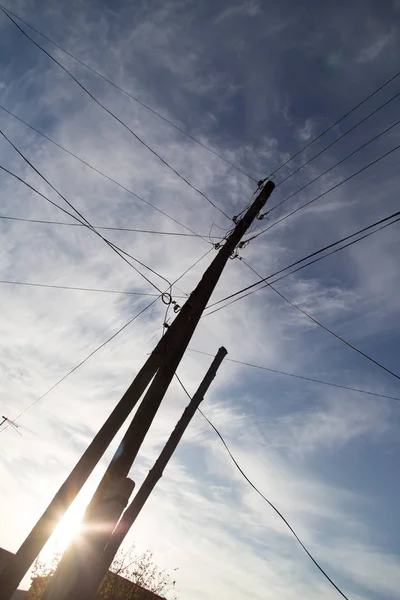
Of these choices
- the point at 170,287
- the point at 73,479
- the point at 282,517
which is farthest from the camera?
the point at 282,517

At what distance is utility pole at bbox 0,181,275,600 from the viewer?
3.42m

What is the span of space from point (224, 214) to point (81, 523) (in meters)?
6.68

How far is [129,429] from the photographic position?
4125 millimetres

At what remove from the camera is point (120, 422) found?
4.19m

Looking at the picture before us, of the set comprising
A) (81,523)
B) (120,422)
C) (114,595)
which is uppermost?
(120,422)

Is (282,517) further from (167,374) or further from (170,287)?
(170,287)

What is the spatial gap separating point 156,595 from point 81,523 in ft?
68.7

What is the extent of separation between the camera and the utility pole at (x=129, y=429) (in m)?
3.42

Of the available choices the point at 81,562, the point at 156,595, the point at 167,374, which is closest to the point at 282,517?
the point at 167,374

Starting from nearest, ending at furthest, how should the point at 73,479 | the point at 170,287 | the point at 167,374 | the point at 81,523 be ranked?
the point at 81,523, the point at 73,479, the point at 167,374, the point at 170,287

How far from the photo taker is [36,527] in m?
3.53

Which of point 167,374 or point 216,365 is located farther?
point 216,365

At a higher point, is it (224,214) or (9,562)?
(224,214)

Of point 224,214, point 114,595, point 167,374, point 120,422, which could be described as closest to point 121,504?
point 120,422
